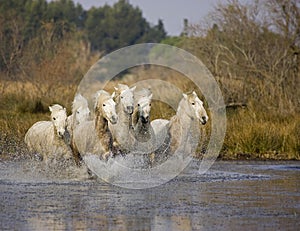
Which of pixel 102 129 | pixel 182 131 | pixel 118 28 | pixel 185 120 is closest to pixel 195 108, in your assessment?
pixel 185 120

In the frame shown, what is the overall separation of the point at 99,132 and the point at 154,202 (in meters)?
2.89

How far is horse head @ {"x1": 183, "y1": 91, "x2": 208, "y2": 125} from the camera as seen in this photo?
566 inches

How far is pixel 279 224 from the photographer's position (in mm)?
9227

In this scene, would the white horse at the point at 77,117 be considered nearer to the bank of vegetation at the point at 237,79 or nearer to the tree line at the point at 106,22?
the bank of vegetation at the point at 237,79

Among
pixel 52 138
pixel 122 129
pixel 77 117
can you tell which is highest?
pixel 77 117

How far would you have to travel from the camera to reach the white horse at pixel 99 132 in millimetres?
13203

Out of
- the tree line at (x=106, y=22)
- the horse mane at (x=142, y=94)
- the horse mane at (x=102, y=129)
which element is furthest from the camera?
the tree line at (x=106, y=22)

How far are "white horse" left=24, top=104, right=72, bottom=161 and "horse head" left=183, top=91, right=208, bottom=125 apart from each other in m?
2.11

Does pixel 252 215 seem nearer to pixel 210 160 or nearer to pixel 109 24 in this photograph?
pixel 210 160

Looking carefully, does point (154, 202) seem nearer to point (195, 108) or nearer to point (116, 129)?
point (116, 129)

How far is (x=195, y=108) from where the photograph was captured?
48.1 feet

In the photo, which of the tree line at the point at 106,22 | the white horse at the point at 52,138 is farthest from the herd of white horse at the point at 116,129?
the tree line at the point at 106,22

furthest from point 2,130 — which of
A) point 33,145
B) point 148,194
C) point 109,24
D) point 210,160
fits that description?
point 109,24

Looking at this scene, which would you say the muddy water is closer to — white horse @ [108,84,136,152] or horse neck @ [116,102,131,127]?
white horse @ [108,84,136,152]
